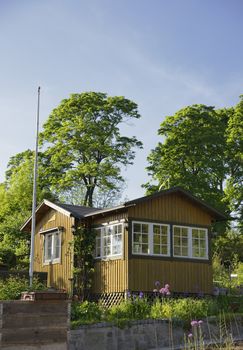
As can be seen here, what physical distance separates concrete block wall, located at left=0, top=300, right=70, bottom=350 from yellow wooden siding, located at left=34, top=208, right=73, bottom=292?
11.3 metres

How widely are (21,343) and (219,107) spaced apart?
28932 millimetres

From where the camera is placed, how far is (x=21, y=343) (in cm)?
862

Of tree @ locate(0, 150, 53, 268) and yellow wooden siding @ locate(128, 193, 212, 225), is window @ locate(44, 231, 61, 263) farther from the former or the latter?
tree @ locate(0, 150, 53, 268)

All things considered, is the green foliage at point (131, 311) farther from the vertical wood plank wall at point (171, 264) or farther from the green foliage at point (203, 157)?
the green foliage at point (203, 157)

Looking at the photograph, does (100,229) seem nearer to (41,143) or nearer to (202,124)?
(202,124)

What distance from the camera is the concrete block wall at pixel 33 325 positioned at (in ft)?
28.3

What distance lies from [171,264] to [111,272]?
2151 mm

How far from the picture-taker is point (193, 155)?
1230 inches

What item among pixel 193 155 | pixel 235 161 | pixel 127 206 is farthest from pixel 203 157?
pixel 127 206

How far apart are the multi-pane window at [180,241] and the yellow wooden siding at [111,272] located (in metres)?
2.05

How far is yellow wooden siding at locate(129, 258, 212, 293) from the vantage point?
18.0m

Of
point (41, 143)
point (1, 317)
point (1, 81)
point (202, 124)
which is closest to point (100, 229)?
point (1, 81)

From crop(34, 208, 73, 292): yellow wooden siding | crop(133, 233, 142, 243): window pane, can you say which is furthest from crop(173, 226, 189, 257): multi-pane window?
crop(34, 208, 73, 292): yellow wooden siding

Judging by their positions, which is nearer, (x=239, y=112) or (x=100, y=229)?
(x=100, y=229)
